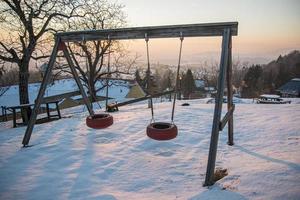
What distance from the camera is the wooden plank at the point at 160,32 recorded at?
493 cm

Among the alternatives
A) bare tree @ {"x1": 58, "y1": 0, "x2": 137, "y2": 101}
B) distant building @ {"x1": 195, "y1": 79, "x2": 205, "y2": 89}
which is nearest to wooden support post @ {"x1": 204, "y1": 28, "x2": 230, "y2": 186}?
bare tree @ {"x1": 58, "y1": 0, "x2": 137, "y2": 101}

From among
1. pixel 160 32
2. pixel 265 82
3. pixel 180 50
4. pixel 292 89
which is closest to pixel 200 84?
pixel 265 82

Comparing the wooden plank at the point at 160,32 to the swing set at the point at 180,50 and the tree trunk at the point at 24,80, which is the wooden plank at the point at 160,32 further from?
the tree trunk at the point at 24,80

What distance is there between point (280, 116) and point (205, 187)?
5547 millimetres

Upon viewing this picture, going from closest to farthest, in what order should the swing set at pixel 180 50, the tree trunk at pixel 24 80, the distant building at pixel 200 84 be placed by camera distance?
the swing set at pixel 180 50
the tree trunk at pixel 24 80
the distant building at pixel 200 84

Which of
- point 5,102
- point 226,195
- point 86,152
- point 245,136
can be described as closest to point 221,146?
point 245,136

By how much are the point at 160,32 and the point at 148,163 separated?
2.87 meters

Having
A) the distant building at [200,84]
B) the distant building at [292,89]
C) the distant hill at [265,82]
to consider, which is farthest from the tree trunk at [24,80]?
the distant building at [200,84]

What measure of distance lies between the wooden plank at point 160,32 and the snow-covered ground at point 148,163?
265 centimetres

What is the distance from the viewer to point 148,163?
5.73 metres

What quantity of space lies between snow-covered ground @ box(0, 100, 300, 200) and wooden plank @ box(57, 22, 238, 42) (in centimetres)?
265

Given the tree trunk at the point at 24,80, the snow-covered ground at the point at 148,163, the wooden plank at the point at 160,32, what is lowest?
the snow-covered ground at the point at 148,163

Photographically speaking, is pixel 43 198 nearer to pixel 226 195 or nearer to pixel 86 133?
pixel 226 195

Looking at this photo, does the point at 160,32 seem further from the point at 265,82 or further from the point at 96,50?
the point at 265,82
